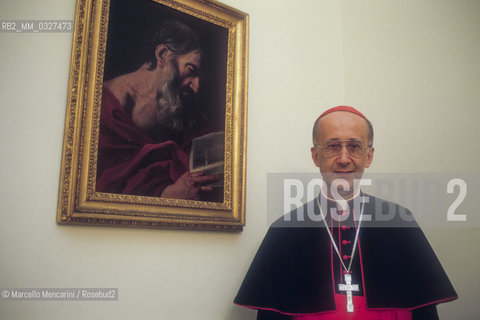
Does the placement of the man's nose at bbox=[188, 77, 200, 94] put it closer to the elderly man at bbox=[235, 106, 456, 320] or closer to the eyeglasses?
the elderly man at bbox=[235, 106, 456, 320]

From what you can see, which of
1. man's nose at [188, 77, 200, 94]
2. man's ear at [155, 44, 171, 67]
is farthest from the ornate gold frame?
man's nose at [188, 77, 200, 94]

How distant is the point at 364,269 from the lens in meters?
2.07

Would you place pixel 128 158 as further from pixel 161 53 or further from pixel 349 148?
pixel 349 148

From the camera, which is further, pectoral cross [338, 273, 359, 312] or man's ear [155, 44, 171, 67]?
man's ear [155, 44, 171, 67]

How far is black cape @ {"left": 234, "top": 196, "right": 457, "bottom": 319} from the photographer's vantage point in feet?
6.59

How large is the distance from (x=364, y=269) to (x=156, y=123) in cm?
130

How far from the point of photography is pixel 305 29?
9.90 ft

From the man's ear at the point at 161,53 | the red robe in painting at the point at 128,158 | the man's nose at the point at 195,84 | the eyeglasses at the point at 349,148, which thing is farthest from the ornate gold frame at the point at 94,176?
the eyeglasses at the point at 349,148

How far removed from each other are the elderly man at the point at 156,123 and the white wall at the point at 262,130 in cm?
22

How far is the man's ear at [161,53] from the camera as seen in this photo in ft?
7.39

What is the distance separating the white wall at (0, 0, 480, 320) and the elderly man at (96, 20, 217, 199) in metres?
0.22

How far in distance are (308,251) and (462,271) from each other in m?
1.18

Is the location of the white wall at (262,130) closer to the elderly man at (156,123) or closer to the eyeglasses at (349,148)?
the elderly man at (156,123)
